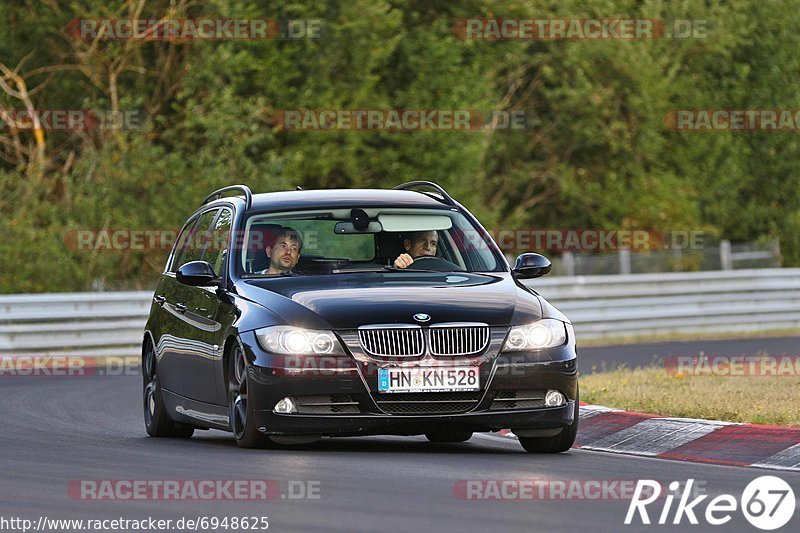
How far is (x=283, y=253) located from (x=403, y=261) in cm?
78

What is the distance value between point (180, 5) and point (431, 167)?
5595mm

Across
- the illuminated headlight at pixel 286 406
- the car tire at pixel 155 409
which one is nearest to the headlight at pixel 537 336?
the illuminated headlight at pixel 286 406

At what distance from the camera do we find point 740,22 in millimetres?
43875

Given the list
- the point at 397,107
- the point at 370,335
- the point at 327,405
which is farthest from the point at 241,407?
the point at 397,107

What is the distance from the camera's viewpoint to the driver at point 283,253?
1205 centimetres

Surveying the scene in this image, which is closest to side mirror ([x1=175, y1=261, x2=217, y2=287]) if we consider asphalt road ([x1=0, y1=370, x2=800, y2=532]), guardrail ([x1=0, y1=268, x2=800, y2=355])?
asphalt road ([x1=0, y1=370, x2=800, y2=532])

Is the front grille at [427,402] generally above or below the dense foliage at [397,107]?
above

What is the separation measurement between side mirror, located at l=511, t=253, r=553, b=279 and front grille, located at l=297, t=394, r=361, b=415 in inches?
74.1

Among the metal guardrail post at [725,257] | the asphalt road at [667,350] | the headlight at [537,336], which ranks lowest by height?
the metal guardrail post at [725,257]

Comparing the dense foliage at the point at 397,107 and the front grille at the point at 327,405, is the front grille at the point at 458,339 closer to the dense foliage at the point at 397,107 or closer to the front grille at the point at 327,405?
the front grille at the point at 327,405

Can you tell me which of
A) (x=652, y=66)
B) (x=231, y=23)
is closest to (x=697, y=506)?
(x=231, y=23)

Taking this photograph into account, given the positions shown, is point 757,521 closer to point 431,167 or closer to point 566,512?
point 566,512

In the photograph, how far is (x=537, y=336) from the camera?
11109mm

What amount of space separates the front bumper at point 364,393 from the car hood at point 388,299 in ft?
0.80
